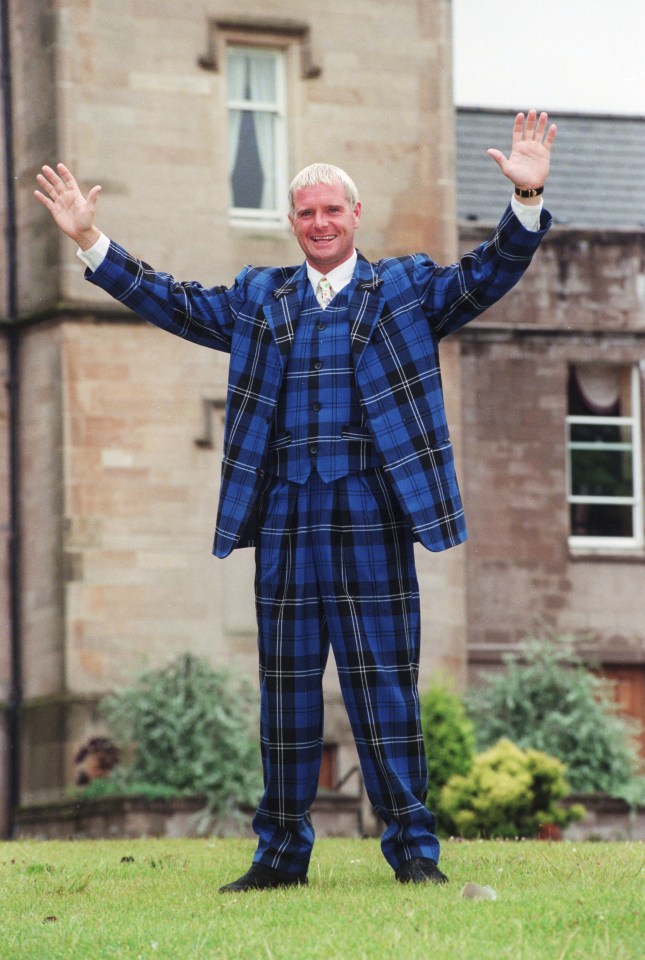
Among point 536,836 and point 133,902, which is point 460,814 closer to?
point 536,836

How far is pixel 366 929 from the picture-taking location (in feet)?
16.2

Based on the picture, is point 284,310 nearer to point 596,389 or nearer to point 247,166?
point 247,166

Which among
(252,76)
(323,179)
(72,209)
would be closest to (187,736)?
(252,76)

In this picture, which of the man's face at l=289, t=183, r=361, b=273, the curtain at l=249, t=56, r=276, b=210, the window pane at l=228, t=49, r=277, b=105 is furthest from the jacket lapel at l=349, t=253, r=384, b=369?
the window pane at l=228, t=49, r=277, b=105

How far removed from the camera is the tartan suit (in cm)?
593

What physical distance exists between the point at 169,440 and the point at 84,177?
8.62 feet

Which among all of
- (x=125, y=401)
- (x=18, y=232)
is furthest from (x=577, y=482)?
(x=18, y=232)

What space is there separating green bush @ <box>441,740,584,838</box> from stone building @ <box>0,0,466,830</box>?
365cm

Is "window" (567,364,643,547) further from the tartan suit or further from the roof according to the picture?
the tartan suit

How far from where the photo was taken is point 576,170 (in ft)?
69.9

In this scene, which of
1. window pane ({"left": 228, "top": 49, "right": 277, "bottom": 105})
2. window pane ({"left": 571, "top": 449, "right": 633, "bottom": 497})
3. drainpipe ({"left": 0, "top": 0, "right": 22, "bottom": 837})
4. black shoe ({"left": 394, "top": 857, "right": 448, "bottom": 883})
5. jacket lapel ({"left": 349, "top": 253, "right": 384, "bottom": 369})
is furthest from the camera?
window pane ({"left": 571, "top": 449, "right": 633, "bottom": 497})

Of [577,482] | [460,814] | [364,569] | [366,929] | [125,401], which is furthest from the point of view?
[577,482]

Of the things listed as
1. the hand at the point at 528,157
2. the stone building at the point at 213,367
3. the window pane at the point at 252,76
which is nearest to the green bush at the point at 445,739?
the stone building at the point at 213,367

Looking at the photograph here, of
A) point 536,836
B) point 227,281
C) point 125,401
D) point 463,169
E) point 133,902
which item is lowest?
point 536,836
